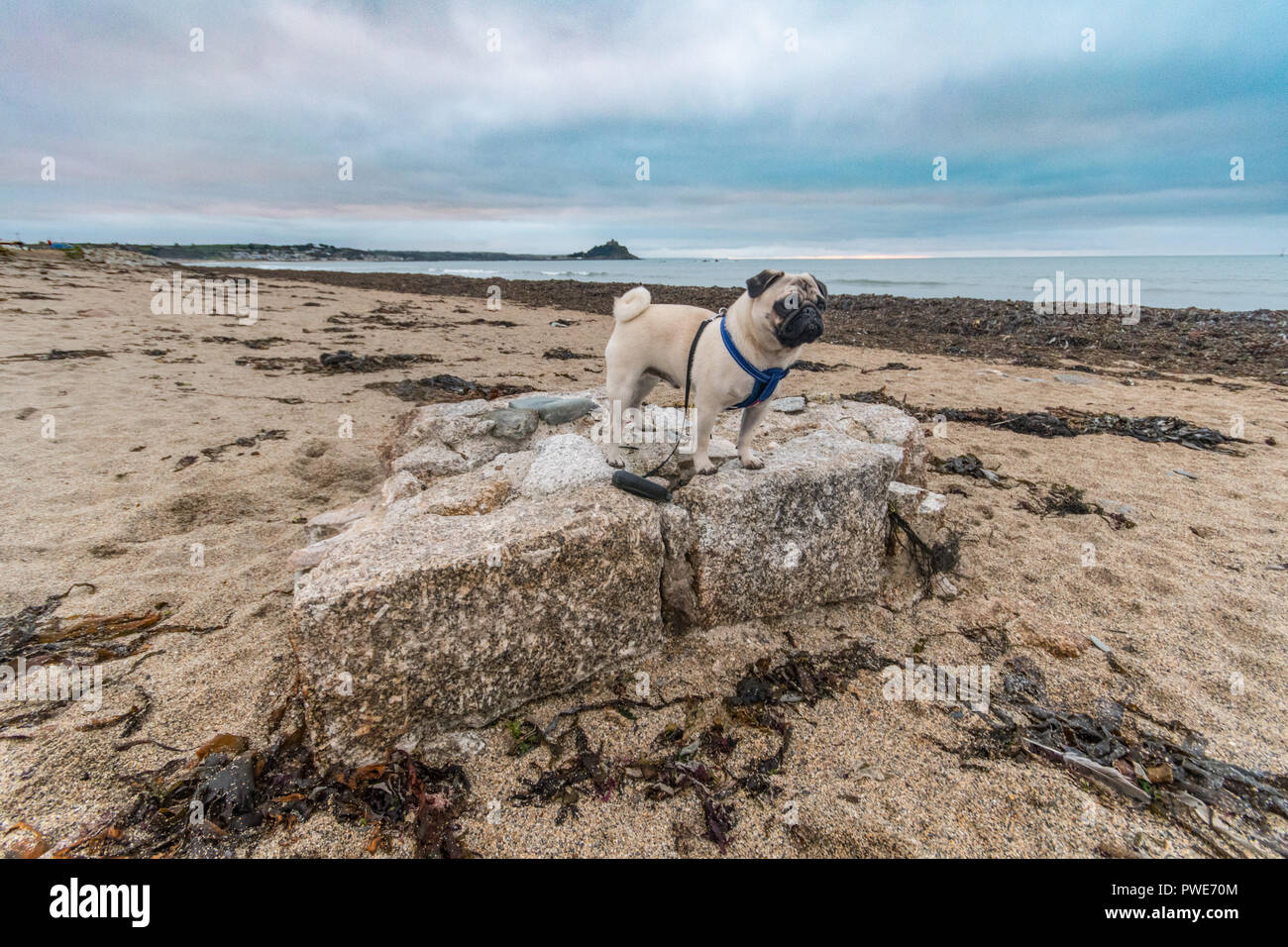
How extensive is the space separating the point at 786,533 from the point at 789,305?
1.37m

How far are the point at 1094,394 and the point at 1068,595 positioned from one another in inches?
291

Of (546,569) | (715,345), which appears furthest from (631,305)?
(546,569)

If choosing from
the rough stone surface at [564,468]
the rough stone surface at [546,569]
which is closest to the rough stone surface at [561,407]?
the rough stone surface at [546,569]

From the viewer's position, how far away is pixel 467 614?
242cm

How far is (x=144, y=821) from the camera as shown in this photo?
6.64 ft

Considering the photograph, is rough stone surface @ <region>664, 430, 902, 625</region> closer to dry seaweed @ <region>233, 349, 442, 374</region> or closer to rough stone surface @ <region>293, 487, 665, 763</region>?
rough stone surface @ <region>293, 487, 665, 763</region>

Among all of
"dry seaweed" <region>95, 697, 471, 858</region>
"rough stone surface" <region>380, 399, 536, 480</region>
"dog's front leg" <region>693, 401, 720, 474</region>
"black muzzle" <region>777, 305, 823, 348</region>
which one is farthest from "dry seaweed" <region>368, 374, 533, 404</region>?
"dry seaweed" <region>95, 697, 471, 858</region>

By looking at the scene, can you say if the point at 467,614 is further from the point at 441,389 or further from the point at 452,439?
the point at 441,389

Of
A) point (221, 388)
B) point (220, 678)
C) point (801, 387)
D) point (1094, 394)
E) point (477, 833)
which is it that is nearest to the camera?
point (477, 833)

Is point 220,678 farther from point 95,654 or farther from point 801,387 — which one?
point 801,387

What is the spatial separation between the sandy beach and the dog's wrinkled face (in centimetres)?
176

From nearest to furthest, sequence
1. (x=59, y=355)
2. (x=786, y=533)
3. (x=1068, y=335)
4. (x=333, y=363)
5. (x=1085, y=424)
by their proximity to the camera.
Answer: (x=786, y=533)
(x=1085, y=424)
(x=59, y=355)
(x=333, y=363)
(x=1068, y=335)

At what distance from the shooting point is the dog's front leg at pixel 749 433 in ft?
11.5
